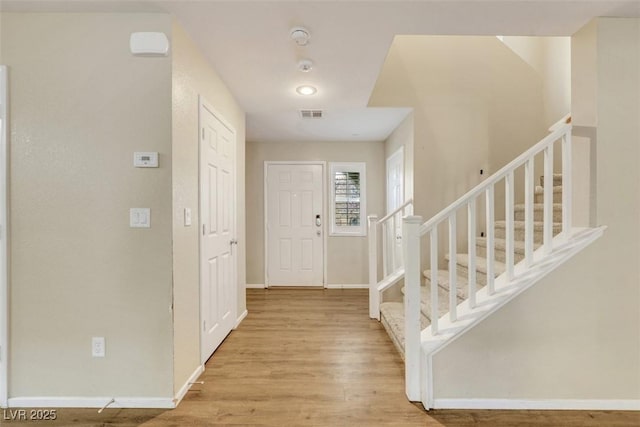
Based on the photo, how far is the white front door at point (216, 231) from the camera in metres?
2.36

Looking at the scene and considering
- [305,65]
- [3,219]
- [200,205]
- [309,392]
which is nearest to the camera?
[3,219]

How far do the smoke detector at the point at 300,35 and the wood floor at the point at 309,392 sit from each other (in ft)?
7.22

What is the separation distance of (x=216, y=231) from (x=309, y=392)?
4.60 ft

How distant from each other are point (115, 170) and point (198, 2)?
40.7 inches

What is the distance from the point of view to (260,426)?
175cm

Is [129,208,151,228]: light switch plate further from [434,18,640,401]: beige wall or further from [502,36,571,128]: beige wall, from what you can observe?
[502,36,571,128]: beige wall

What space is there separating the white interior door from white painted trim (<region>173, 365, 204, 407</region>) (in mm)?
2163

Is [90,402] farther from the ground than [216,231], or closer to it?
closer to it

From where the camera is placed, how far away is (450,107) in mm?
3428

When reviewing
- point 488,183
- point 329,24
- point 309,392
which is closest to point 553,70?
point 488,183

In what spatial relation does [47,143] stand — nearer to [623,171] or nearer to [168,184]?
[168,184]

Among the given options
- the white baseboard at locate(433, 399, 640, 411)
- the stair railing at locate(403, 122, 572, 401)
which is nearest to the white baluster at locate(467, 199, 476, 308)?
the stair railing at locate(403, 122, 572, 401)

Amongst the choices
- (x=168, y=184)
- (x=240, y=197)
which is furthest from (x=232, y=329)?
(x=168, y=184)

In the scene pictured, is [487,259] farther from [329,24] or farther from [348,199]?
[348,199]
